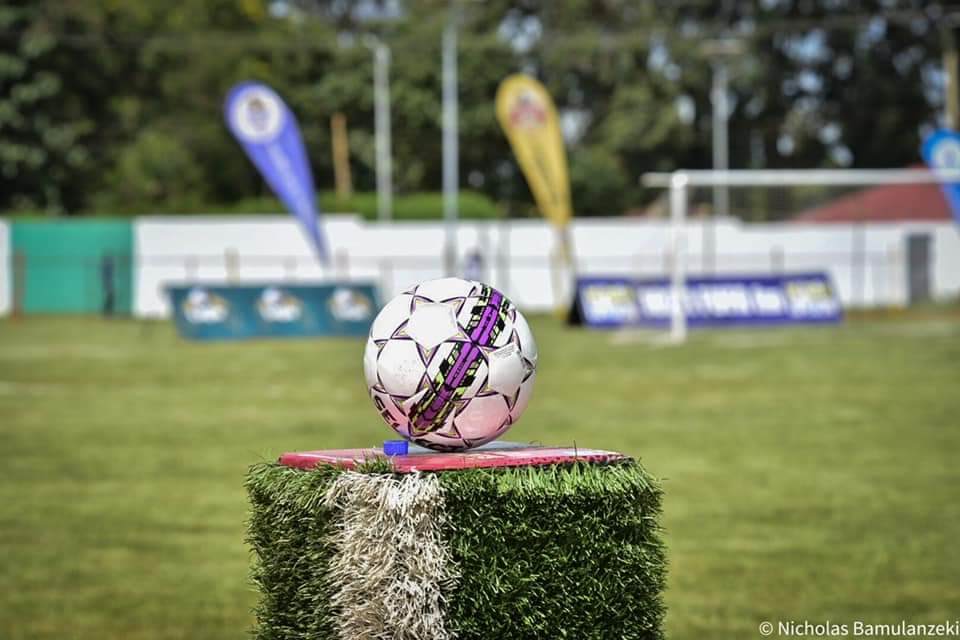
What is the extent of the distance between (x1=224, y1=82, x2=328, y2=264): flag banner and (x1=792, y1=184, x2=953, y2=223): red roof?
19.6m

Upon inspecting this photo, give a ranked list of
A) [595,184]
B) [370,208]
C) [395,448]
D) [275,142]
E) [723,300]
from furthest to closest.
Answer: [595,184] < [370,208] < [723,300] < [275,142] < [395,448]

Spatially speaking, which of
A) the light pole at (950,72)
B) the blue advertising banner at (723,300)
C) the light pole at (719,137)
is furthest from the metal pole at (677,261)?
the light pole at (950,72)

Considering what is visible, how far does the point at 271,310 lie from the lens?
33.4m

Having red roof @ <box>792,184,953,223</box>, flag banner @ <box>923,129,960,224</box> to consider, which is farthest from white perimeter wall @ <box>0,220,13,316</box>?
flag banner @ <box>923,129,960,224</box>

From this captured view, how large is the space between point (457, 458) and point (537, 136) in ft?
111

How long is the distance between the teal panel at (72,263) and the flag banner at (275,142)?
43.2 ft

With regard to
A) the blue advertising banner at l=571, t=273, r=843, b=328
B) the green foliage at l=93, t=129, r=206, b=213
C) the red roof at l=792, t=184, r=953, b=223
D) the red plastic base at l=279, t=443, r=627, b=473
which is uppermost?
the green foliage at l=93, t=129, r=206, b=213

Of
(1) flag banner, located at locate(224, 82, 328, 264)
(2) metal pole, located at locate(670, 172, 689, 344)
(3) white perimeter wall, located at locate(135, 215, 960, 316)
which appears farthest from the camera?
(3) white perimeter wall, located at locate(135, 215, 960, 316)

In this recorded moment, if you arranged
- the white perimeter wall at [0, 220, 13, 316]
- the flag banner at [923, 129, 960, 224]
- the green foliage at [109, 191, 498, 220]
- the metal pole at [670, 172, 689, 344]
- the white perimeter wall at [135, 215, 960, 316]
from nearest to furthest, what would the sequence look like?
the metal pole at [670, 172, 689, 344], the flag banner at [923, 129, 960, 224], the white perimeter wall at [0, 220, 13, 316], the white perimeter wall at [135, 215, 960, 316], the green foliage at [109, 191, 498, 220]

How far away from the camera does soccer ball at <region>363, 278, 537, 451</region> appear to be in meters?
4.33

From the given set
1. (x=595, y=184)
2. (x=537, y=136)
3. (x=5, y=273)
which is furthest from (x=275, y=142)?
(x=595, y=184)

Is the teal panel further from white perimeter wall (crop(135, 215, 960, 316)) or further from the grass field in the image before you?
the grass field

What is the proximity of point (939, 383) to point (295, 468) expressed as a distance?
57.5 feet

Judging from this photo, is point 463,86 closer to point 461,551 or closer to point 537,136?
point 537,136
